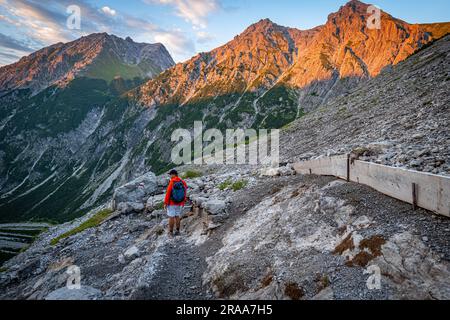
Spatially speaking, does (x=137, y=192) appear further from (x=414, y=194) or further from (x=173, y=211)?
(x=414, y=194)

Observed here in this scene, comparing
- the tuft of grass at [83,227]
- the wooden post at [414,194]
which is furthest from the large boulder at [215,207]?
the tuft of grass at [83,227]

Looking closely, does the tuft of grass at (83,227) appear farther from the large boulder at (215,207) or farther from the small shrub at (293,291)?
the small shrub at (293,291)

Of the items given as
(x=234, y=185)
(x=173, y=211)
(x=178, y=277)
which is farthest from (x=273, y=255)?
(x=234, y=185)

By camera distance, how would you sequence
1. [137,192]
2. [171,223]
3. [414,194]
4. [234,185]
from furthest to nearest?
[137,192], [234,185], [171,223], [414,194]

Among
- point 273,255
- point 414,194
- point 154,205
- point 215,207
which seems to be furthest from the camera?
point 154,205

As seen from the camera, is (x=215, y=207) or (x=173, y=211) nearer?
(x=173, y=211)

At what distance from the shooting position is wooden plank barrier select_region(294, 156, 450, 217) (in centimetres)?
770

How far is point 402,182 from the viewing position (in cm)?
924

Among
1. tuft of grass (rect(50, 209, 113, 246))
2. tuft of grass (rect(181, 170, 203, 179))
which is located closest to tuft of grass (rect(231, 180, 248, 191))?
tuft of grass (rect(50, 209, 113, 246))

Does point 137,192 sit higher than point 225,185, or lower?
lower

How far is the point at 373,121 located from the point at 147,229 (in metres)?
24.4

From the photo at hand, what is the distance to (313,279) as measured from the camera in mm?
7477

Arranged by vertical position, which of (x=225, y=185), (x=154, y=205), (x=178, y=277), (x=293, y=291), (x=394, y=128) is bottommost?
(x=178, y=277)
